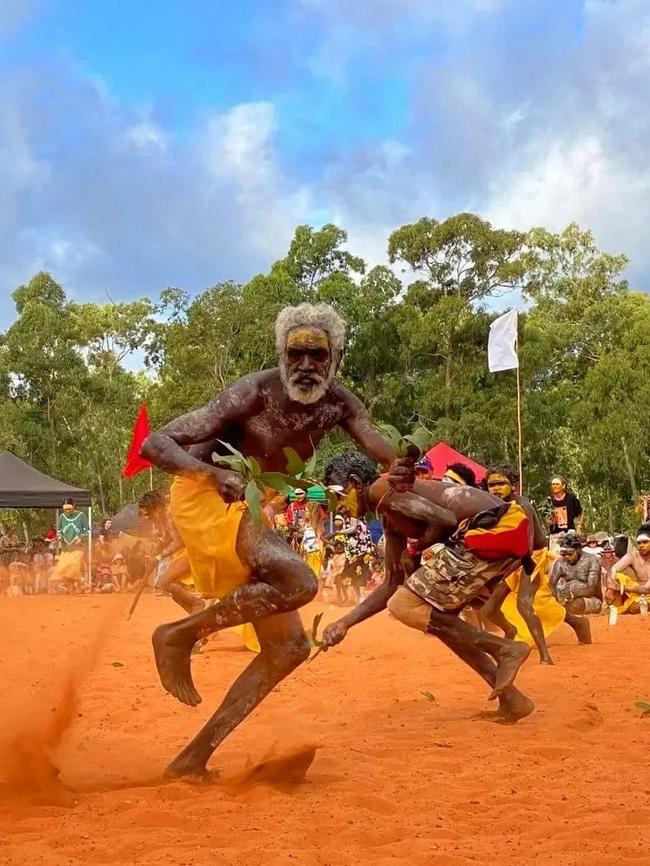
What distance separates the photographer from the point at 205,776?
4.01 meters

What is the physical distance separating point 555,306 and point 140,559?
2655 cm

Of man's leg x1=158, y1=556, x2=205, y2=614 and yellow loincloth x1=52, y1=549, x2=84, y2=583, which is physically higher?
man's leg x1=158, y1=556, x2=205, y2=614

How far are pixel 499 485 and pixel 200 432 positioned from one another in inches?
139

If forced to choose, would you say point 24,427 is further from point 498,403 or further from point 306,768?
point 306,768

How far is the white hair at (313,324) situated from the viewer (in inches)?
171

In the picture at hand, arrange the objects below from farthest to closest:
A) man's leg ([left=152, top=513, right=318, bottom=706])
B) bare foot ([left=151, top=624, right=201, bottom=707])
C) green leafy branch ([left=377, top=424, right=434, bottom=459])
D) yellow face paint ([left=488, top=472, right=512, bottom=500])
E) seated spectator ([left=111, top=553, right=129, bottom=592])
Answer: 1. seated spectator ([left=111, top=553, right=129, bottom=592])
2. yellow face paint ([left=488, top=472, right=512, bottom=500])
3. green leafy branch ([left=377, top=424, right=434, bottom=459])
4. bare foot ([left=151, top=624, right=201, bottom=707])
5. man's leg ([left=152, top=513, right=318, bottom=706])

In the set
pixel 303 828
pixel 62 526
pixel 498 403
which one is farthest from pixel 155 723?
pixel 498 403

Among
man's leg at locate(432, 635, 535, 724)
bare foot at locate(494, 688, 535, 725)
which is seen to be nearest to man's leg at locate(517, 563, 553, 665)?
man's leg at locate(432, 635, 535, 724)

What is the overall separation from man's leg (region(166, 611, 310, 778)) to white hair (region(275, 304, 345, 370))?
1156mm

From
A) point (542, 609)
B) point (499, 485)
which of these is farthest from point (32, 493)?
point (499, 485)

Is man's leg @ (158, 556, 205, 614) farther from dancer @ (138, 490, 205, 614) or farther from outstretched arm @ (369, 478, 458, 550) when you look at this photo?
outstretched arm @ (369, 478, 458, 550)

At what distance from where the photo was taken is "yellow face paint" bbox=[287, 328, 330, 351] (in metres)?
4.27

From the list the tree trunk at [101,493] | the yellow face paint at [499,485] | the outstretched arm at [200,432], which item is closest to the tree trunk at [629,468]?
the tree trunk at [101,493]

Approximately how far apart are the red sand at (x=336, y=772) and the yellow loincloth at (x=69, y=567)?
10.8 m
